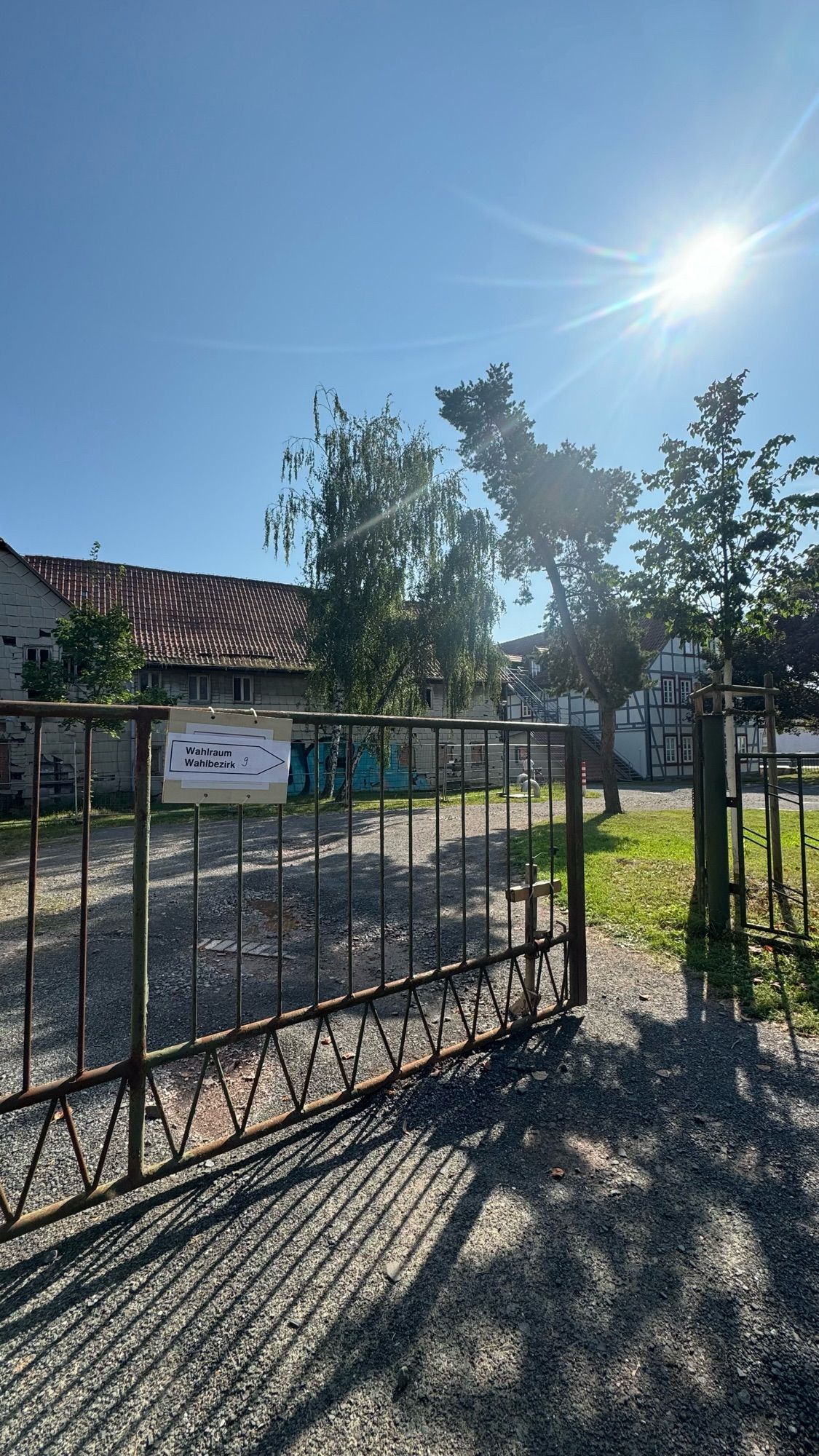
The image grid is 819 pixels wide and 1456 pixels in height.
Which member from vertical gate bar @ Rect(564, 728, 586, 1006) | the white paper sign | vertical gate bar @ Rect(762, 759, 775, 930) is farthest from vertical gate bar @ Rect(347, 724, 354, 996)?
vertical gate bar @ Rect(762, 759, 775, 930)

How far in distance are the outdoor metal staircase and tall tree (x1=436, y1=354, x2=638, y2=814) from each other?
49.8ft

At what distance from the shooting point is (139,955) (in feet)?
8.07

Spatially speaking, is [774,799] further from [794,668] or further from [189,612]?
[794,668]

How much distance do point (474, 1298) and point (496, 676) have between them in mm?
19107

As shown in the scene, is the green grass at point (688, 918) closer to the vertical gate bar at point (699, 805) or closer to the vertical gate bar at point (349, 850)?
the vertical gate bar at point (699, 805)

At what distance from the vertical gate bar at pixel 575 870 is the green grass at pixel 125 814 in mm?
7287

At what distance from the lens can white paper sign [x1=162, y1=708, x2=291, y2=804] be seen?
8.02ft

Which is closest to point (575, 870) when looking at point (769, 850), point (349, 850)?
point (349, 850)

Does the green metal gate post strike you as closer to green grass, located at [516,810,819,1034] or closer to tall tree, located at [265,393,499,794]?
green grass, located at [516,810,819,1034]

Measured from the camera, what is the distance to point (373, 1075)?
3244 mm

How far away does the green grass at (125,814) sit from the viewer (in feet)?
41.8

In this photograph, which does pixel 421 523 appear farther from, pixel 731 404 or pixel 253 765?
pixel 253 765

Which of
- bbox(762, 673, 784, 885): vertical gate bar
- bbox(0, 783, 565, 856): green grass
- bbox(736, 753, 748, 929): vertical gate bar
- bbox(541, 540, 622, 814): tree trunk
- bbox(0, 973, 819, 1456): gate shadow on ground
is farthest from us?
bbox(541, 540, 622, 814): tree trunk

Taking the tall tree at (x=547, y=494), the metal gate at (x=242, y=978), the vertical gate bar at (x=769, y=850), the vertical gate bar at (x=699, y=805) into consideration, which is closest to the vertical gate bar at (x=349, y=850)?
the metal gate at (x=242, y=978)
